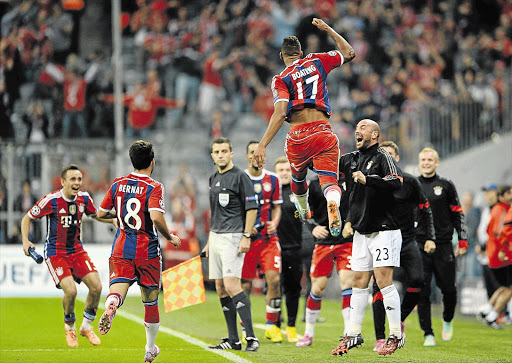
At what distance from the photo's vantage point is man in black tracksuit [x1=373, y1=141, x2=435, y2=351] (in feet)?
29.8

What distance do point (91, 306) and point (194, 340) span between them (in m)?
1.29

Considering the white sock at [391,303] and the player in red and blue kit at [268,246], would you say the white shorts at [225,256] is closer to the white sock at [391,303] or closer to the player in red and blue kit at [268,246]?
the player in red and blue kit at [268,246]

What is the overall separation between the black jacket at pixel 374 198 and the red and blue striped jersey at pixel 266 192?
8.44 feet

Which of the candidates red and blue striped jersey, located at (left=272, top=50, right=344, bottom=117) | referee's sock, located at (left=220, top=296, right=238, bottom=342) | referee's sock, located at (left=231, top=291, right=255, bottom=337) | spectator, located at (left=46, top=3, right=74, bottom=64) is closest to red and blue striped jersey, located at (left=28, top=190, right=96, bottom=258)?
referee's sock, located at (left=220, top=296, right=238, bottom=342)

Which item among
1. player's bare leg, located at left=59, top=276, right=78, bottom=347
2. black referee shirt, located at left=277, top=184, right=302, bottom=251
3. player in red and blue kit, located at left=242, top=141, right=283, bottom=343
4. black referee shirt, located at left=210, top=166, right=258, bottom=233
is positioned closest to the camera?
black referee shirt, located at left=210, top=166, right=258, bottom=233

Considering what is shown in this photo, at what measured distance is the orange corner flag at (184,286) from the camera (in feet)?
28.2

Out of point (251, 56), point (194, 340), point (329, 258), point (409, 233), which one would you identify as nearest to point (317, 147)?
point (409, 233)

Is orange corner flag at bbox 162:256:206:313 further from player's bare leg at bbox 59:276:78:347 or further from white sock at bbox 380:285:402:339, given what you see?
white sock at bbox 380:285:402:339

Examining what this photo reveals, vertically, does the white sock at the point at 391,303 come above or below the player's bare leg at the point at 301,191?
Answer: below

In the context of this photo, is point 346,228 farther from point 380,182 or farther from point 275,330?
point 275,330

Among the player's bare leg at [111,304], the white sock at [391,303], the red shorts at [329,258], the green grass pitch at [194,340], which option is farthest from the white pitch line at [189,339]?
the red shorts at [329,258]

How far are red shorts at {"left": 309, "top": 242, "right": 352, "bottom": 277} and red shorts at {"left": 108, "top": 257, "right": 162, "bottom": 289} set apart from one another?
2.61 m

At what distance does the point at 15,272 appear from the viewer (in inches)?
631

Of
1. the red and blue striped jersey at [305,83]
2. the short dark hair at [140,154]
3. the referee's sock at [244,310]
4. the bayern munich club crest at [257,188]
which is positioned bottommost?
the referee's sock at [244,310]
